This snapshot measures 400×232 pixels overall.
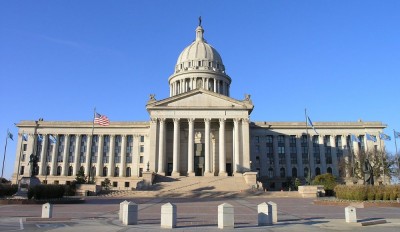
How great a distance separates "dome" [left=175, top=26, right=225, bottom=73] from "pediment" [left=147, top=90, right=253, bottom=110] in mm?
24310

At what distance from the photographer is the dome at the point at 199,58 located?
96.2 m

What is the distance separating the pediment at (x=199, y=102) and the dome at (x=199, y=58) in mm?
24310

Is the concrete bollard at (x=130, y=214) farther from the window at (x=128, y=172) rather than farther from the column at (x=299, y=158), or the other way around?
the column at (x=299, y=158)

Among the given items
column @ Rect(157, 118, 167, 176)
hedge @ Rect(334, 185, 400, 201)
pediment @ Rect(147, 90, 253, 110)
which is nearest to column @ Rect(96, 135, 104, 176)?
pediment @ Rect(147, 90, 253, 110)

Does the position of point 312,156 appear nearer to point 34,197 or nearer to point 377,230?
point 34,197

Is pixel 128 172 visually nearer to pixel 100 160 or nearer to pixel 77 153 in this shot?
pixel 100 160

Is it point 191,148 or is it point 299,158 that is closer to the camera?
point 191,148

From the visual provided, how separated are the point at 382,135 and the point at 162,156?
4040 cm

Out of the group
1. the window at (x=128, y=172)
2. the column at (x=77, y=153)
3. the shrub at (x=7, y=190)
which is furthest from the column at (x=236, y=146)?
the shrub at (x=7, y=190)

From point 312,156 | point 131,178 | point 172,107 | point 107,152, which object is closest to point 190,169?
point 172,107

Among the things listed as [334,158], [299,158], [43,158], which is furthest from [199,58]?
[43,158]

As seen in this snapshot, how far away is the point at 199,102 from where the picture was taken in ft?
234

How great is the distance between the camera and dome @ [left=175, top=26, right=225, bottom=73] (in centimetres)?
9625

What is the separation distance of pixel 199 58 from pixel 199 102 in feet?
95.0
